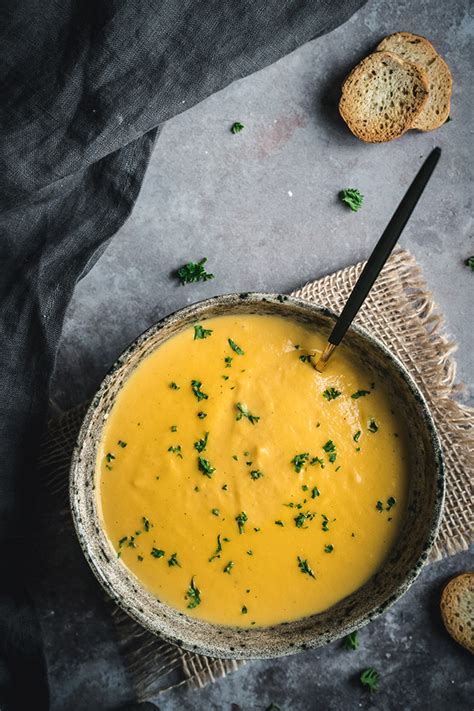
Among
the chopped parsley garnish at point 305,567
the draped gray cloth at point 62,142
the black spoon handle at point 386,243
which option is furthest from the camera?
the chopped parsley garnish at point 305,567

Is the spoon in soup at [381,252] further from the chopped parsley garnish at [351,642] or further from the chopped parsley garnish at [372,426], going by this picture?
the chopped parsley garnish at [351,642]

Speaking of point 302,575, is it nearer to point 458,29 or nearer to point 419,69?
point 419,69

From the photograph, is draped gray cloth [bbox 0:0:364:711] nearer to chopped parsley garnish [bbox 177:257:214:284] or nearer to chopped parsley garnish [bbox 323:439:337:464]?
chopped parsley garnish [bbox 177:257:214:284]

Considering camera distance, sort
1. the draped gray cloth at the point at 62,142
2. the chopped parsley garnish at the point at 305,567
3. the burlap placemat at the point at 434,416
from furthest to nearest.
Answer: the burlap placemat at the point at 434,416 < the chopped parsley garnish at the point at 305,567 < the draped gray cloth at the point at 62,142

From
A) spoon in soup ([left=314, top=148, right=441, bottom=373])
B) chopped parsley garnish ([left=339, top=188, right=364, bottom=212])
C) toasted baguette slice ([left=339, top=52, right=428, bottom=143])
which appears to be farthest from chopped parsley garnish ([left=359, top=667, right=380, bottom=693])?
toasted baguette slice ([left=339, top=52, right=428, bottom=143])

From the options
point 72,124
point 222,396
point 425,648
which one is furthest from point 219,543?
point 72,124

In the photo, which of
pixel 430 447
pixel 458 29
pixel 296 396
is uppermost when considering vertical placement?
pixel 458 29

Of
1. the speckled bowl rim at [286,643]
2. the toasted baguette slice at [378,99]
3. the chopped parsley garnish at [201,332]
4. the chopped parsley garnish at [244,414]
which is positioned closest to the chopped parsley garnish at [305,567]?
the speckled bowl rim at [286,643]

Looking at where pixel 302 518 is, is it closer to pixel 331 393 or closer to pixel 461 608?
pixel 331 393
